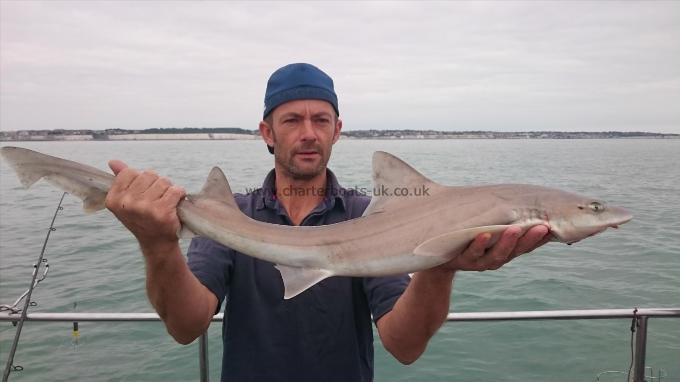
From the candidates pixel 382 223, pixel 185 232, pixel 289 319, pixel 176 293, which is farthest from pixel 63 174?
→ pixel 382 223

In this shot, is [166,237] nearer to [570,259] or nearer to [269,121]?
[269,121]

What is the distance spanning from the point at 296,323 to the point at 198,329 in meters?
0.57

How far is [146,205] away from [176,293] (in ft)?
1.78

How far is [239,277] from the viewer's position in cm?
290

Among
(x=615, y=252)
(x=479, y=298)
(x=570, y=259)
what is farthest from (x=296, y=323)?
(x=615, y=252)

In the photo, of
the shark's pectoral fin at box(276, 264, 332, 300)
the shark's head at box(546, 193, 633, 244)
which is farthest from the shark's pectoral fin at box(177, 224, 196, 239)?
the shark's head at box(546, 193, 633, 244)

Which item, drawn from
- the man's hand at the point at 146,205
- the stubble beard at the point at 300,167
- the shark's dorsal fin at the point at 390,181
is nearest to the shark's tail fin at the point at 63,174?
the man's hand at the point at 146,205

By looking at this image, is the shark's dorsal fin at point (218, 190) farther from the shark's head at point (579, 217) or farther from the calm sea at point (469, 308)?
the calm sea at point (469, 308)

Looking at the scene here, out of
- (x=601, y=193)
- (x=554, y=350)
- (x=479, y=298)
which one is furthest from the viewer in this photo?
(x=601, y=193)

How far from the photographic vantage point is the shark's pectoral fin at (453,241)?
223 cm

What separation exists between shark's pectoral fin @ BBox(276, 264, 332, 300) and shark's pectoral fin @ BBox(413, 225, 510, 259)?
19.7 inches

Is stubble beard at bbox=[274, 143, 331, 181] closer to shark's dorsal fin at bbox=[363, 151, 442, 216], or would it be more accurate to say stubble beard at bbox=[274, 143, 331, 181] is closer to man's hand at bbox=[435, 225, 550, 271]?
shark's dorsal fin at bbox=[363, 151, 442, 216]

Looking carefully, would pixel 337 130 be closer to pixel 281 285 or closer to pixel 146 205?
pixel 281 285

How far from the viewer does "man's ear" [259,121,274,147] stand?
3.28 meters
